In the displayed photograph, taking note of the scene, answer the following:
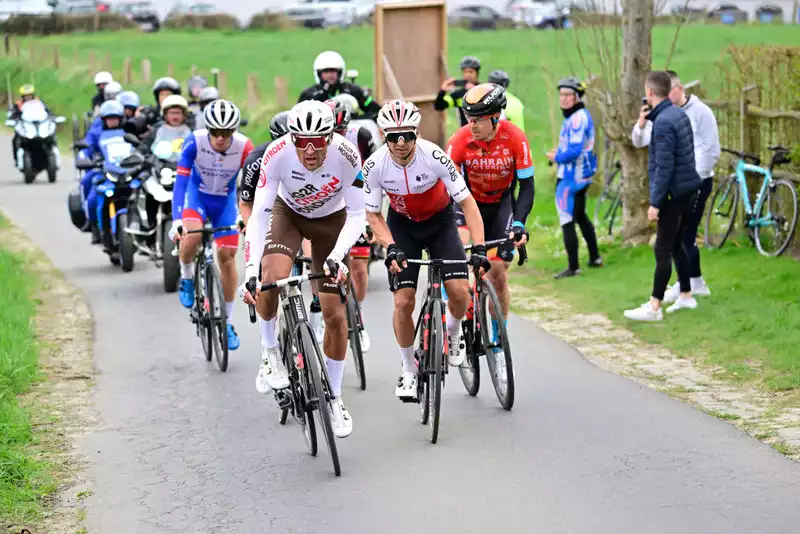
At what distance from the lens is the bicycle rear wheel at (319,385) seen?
7.25 m

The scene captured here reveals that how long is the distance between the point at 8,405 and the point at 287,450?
7.35 ft

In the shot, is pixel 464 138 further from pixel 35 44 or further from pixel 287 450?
pixel 35 44

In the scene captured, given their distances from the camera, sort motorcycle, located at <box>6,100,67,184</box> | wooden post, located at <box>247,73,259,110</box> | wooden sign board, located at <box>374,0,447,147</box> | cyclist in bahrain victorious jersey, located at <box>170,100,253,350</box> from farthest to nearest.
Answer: wooden post, located at <box>247,73,259,110</box> < motorcycle, located at <box>6,100,67,184</box> < wooden sign board, located at <box>374,0,447,147</box> < cyclist in bahrain victorious jersey, located at <box>170,100,253,350</box>

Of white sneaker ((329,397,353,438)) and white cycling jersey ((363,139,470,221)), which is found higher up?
white cycling jersey ((363,139,470,221))

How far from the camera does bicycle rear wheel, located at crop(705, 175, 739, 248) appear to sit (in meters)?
14.7

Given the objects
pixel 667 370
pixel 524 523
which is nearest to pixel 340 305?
pixel 524 523

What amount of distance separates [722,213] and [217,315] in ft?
21.8

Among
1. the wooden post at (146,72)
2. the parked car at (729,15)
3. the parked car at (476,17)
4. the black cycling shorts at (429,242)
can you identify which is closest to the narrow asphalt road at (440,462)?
the black cycling shorts at (429,242)

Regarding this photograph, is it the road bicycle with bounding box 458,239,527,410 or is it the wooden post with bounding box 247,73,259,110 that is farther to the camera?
the wooden post with bounding box 247,73,259,110

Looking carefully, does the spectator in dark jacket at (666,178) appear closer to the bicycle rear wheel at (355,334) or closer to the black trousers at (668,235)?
the black trousers at (668,235)

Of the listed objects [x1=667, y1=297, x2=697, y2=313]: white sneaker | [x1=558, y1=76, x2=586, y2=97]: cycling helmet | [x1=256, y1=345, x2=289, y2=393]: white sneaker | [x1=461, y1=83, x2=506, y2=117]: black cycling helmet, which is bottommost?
[x1=667, y1=297, x2=697, y2=313]: white sneaker

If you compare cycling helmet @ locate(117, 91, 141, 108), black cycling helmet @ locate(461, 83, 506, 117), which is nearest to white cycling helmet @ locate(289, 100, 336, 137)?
black cycling helmet @ locate(461, 83, 506, 117)

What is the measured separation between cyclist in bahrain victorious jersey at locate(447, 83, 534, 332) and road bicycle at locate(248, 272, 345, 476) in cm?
172

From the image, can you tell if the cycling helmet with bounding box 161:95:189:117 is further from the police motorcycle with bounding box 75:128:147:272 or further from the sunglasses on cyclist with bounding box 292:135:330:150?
the sunglasses on cyclist with bounding box 292:135:330:150
